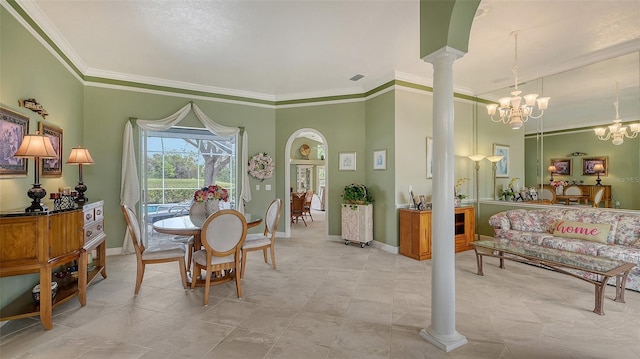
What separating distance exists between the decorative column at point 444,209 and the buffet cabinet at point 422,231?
88.9 inches

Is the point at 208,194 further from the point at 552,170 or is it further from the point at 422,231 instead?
the point at 552,170

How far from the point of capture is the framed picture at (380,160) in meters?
5.03

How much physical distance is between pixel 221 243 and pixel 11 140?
217 cm

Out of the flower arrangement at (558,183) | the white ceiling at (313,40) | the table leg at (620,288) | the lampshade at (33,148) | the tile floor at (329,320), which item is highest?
the white ceiling at (313,40)

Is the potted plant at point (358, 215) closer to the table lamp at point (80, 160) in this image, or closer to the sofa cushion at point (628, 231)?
the sofa cushion at point (628, 231)

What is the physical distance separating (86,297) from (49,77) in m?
2.71

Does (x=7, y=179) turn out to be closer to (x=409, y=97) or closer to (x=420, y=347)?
(x=420, y=347)

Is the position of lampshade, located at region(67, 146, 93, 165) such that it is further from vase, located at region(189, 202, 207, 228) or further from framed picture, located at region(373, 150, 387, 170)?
framed picture, located at region(373, 150, 387, 170)

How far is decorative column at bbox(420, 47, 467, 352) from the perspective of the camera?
2172mm

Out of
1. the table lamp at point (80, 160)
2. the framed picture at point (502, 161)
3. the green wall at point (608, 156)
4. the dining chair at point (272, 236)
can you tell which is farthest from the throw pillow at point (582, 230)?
the table lamp at point (80, 160)

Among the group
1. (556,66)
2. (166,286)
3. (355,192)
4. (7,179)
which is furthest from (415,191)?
(7,179)

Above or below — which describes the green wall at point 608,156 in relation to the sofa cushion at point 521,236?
above

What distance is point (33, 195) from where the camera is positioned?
2318 mm

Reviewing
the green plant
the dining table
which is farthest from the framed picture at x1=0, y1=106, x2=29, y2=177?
the green plant
